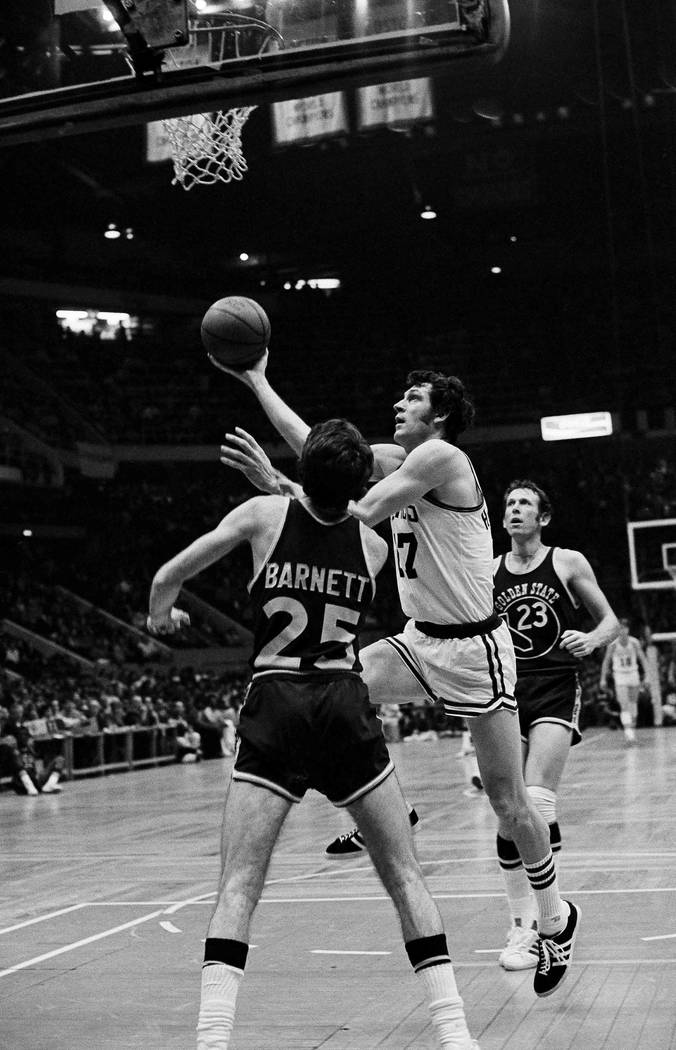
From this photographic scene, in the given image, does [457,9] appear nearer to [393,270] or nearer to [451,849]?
[451,849]

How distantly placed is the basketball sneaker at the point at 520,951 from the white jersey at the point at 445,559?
133 centimetres

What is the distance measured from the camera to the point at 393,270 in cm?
3120

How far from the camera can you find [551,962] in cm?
460

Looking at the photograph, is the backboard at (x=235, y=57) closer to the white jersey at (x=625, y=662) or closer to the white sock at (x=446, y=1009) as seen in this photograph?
the white sock at (x=446, y=1009)

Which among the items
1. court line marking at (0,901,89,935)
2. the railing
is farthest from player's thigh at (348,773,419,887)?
the railing

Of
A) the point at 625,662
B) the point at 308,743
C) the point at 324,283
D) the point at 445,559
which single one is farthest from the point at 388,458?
the point at 324,283

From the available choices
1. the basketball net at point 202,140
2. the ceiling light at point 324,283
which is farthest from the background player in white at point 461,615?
the ceiling light at point 324,283

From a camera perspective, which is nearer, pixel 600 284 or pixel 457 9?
pixel 457 9

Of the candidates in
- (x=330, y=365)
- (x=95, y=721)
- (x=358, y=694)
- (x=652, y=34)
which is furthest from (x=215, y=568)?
(x=358, y=694)

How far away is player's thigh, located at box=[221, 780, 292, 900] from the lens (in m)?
3.46

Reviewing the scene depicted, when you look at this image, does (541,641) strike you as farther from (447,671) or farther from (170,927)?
(170,927)

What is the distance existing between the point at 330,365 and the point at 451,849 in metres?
24.7

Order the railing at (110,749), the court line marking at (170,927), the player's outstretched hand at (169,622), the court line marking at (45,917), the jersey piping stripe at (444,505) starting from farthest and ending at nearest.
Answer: the railing at (110,749), the court line marking at (45,917), the court line marking at (170,927), the jersey piping stripe at (444,505), the player's outstretched hand at (169,622)

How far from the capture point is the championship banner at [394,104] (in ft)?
76.0
